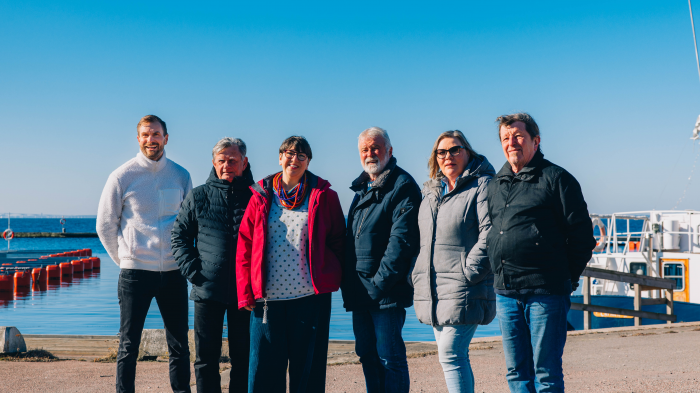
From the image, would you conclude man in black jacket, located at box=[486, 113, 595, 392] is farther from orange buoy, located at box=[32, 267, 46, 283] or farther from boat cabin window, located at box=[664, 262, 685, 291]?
orange buoy, located at box=[32, 267, 46, 283]

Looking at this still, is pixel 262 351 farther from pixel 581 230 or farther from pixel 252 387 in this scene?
pixel 581 230

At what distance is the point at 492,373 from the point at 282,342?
9.98 ft

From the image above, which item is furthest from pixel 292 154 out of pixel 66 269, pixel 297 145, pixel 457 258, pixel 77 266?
pixel 77 266

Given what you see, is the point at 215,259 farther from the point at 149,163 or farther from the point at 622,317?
the point at 622,317

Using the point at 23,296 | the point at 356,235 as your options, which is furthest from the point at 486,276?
the point at 23,296

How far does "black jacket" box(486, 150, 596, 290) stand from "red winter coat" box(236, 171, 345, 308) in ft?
3.54

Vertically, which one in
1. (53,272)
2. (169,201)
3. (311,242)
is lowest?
(53,272)

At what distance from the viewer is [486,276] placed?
3.42 metres

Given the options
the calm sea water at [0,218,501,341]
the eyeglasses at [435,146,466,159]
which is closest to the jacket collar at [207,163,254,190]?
the eyeglasses at [435,146,466,159]

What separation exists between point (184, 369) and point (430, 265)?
2002mm

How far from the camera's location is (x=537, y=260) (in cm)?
308

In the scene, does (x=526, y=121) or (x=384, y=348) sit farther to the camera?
(x=384, y=348)

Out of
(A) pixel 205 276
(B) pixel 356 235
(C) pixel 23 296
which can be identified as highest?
(B) pixel 356 235

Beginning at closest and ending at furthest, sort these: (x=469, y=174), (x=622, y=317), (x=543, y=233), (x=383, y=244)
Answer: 1. (x=543, y=233)
2. (x=469, y=174)
3. (x=383, y=244)
4. (x=622, y=317)
